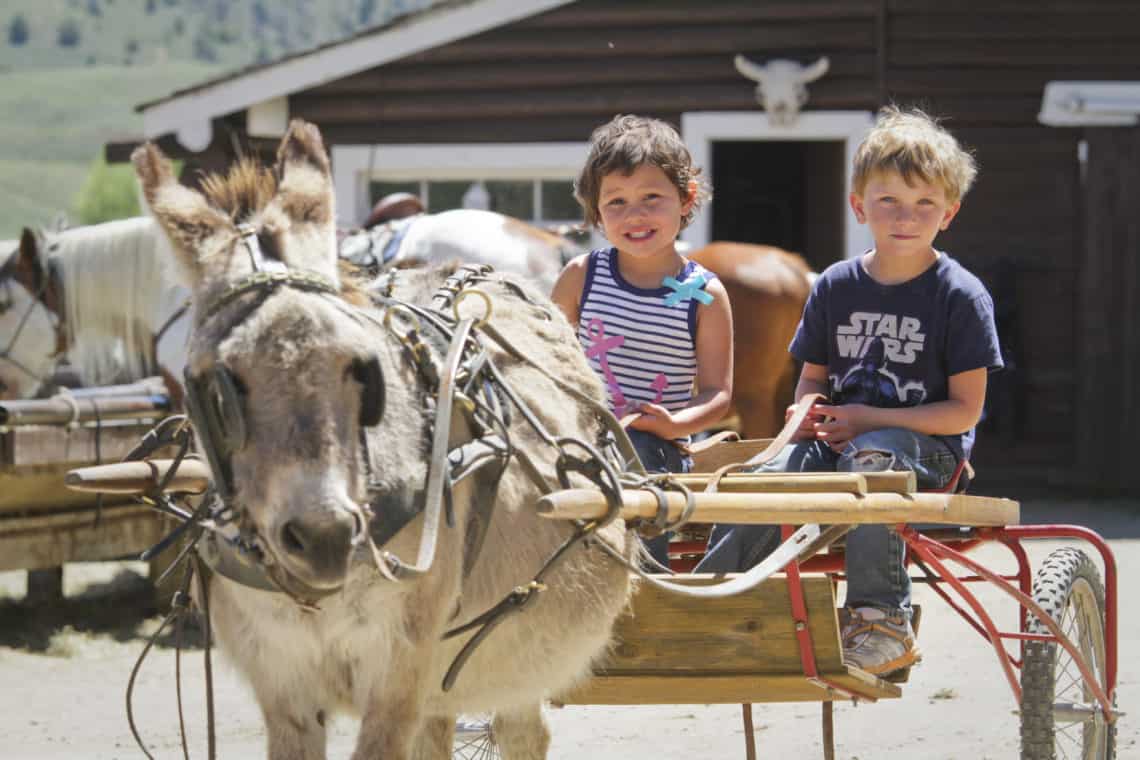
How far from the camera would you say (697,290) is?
448 centimetres

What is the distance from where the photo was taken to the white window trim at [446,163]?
42.7ft

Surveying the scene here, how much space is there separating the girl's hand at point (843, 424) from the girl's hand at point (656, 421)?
1.39 feet

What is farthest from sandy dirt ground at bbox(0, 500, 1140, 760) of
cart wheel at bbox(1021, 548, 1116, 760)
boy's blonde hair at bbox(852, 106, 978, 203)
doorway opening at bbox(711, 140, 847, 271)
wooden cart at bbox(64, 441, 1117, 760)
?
doorway opening at bbox(711, 140, 847, 271)

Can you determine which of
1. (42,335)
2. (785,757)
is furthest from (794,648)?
(42,335)

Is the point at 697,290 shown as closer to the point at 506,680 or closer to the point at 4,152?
the point at 506,680

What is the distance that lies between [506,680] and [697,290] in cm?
147

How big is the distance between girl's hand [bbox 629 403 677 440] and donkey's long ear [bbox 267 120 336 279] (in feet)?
4.59

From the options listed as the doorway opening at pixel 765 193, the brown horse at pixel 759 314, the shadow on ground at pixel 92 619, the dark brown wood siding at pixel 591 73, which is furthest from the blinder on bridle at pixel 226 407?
the doorway opening at pixel 765 193

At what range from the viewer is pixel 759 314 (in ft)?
33.5

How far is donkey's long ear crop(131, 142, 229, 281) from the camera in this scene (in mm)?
2863

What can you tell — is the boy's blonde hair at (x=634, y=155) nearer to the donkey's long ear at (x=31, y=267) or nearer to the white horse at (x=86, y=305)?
the white horse at (x=86, y=305)

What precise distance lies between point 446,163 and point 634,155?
889cm

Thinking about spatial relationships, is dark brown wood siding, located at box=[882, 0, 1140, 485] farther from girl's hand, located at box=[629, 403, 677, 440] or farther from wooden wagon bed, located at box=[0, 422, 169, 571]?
girl's hand, located at box=[629, 403, 677, 440]

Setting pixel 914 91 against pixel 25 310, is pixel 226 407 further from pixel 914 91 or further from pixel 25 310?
pixel 914 91
